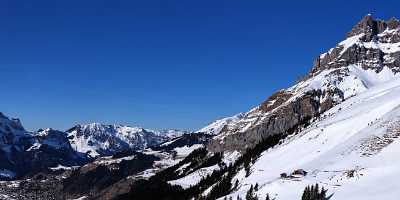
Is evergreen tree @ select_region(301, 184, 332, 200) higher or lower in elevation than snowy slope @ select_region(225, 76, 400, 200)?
lower

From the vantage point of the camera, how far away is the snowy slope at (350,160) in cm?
8525

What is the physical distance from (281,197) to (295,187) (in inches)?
187

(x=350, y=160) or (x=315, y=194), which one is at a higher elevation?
(x=350, y=160)

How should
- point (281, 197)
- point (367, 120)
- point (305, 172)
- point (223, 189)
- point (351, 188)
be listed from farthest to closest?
1. point (223, 189)
2. point (367, 120)
3. point (305, 172)
4. point (281, 197)
5. point (351, 188)

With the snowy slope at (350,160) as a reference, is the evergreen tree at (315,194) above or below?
below

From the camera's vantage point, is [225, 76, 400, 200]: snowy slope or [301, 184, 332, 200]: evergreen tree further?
[225, 76, 400, 200]: snowy slope

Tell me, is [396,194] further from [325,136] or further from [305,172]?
[325,136]

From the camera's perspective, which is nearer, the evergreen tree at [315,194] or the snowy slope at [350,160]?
the evergreen tree at [315,194]

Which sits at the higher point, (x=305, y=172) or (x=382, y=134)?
(x=382, y=134)

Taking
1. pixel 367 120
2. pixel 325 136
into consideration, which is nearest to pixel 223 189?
pixel 325 136

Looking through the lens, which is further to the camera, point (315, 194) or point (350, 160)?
point (350, 160)

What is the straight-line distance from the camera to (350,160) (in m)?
103

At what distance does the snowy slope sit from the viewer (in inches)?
3356

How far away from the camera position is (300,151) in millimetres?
151000
